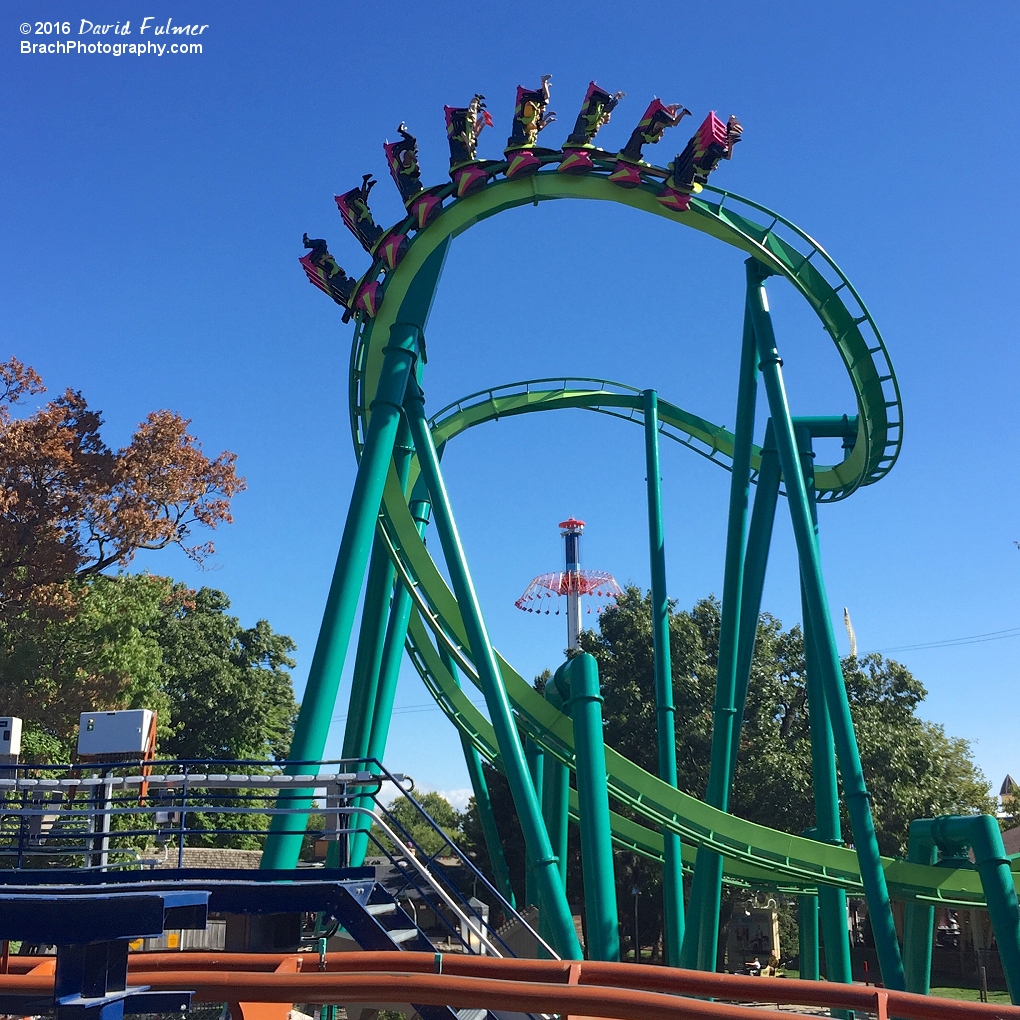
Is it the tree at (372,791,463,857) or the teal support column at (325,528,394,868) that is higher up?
the teal support column at (325,528,394,868)

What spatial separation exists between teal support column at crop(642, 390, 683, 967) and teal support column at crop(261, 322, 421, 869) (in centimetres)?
524

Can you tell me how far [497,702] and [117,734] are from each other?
399 cm

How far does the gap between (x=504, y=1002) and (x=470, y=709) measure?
9.19 meters

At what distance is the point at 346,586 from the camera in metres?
10.9

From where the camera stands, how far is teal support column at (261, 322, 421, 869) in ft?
30.1

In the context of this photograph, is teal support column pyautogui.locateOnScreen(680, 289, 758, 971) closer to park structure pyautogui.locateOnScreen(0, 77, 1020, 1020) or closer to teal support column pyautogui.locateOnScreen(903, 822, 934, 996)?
park structure pyautogui.locateOnScreen(0, 77, 1020, 1020)

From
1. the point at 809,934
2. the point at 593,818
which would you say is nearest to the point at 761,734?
the point at 809,934

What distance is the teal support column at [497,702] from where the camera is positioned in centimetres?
1058

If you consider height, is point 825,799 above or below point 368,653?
below

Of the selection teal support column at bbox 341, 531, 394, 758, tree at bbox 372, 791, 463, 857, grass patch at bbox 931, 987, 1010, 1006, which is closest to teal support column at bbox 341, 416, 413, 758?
A: teal support column at bbox 341, 531, 394, 758

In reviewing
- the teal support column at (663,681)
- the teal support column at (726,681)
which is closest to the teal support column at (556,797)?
the teal support column at (663,681)

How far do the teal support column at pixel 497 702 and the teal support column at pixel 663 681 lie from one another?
3.26 metres

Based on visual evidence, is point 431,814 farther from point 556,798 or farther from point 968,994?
point 556,798

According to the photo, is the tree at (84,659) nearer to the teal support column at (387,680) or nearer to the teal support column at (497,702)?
the teal support column at (387,680)
